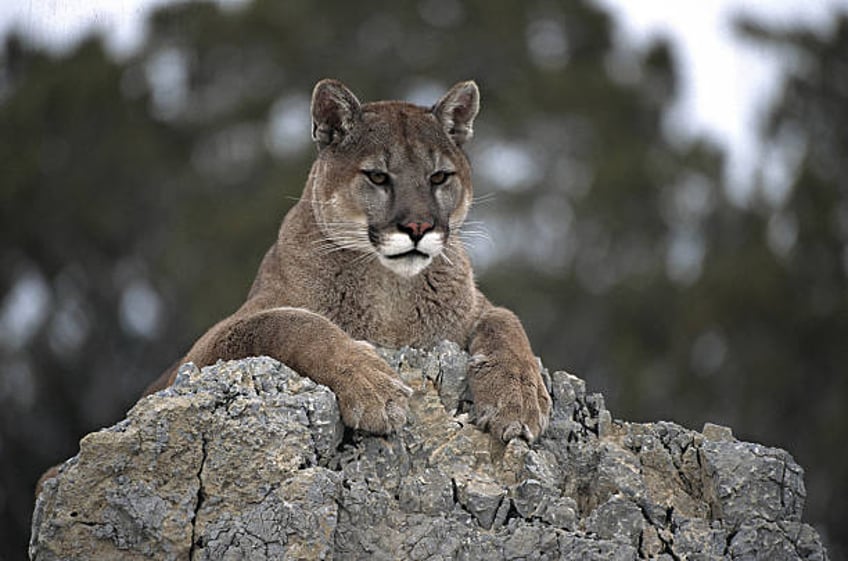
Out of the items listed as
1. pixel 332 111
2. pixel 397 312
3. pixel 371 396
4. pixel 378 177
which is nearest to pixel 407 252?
pixel 397 312

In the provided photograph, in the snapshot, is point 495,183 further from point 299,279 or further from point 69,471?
point 69,471

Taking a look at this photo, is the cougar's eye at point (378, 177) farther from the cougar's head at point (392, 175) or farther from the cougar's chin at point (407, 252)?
the cougar's chin at point (407, 252)

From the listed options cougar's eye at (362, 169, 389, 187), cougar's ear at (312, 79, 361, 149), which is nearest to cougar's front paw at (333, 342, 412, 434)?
cougar's eye at (362, 169, 389, 187)

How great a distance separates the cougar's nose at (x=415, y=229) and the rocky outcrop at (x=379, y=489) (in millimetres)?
960

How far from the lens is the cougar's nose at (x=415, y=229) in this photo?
656 centimetres

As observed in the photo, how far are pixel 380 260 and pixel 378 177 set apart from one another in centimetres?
48

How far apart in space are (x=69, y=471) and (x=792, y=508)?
298 centimetres

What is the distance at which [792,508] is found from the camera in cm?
554

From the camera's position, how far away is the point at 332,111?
Answer: 7297 mm

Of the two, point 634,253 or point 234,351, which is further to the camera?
point 634,253

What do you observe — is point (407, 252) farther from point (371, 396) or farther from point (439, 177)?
point (371, 396)

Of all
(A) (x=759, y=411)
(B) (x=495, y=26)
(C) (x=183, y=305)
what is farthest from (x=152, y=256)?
(A) (x=759, y=411)

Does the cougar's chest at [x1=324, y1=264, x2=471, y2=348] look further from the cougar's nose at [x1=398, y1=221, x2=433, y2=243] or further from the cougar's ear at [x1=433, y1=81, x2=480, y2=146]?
the cougar's ear at [x1=433, y1=81, x2=480, y2=146]

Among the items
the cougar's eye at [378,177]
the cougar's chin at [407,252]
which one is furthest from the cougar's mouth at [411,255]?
the cougar's eye at [378,177]
